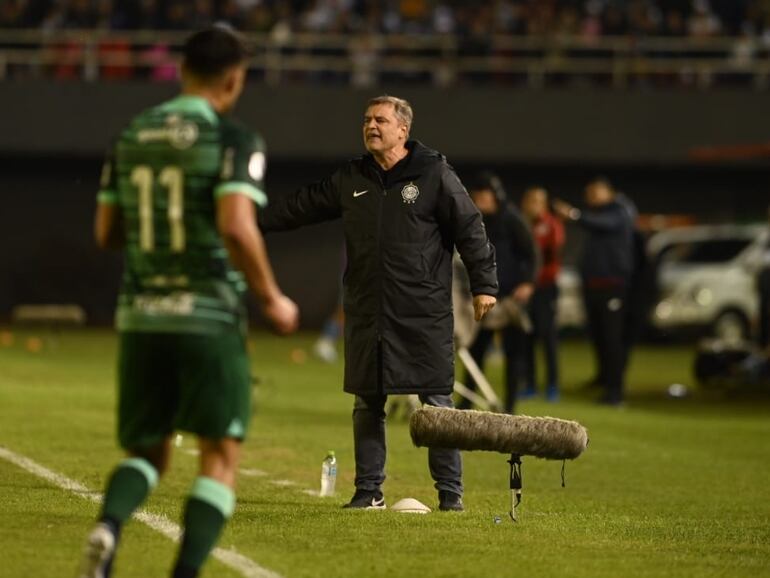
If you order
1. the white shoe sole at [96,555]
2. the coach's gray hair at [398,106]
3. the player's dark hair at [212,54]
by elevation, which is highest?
the coach's gray hair at [398,106]

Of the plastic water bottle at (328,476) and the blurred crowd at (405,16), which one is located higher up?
the blurred crowd at (405,16)

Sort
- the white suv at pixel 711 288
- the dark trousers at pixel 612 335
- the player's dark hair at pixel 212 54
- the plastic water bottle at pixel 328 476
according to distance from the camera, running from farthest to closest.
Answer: the white suv at pixel 711 288 → the dark trousers at pixel 612 335 → the plastic water bottle at pixel 328 476 → the player's dark hair at pixel 212 54

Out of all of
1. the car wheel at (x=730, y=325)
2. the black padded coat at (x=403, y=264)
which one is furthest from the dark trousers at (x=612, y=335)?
the car wheel at (x=730, y=325)

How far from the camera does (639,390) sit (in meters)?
21.0

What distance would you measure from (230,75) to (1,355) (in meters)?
17.5

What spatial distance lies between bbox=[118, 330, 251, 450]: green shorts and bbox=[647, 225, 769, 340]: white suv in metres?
22.6

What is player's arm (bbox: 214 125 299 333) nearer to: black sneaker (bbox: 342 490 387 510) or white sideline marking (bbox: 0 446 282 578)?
white sideline marking (bbox: 0 446 282 578)

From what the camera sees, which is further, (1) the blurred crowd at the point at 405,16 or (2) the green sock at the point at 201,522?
(1) the blurred crowd at the point at 405,16

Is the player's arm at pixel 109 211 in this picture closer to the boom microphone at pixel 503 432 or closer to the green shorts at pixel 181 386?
the green shorts at pixel 181 386

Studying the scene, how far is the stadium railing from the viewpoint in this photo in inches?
1280

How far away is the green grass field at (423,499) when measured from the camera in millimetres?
7953

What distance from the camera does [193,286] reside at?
655 centimetres

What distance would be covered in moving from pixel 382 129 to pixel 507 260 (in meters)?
6.57

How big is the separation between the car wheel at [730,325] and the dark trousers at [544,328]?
371 inches
